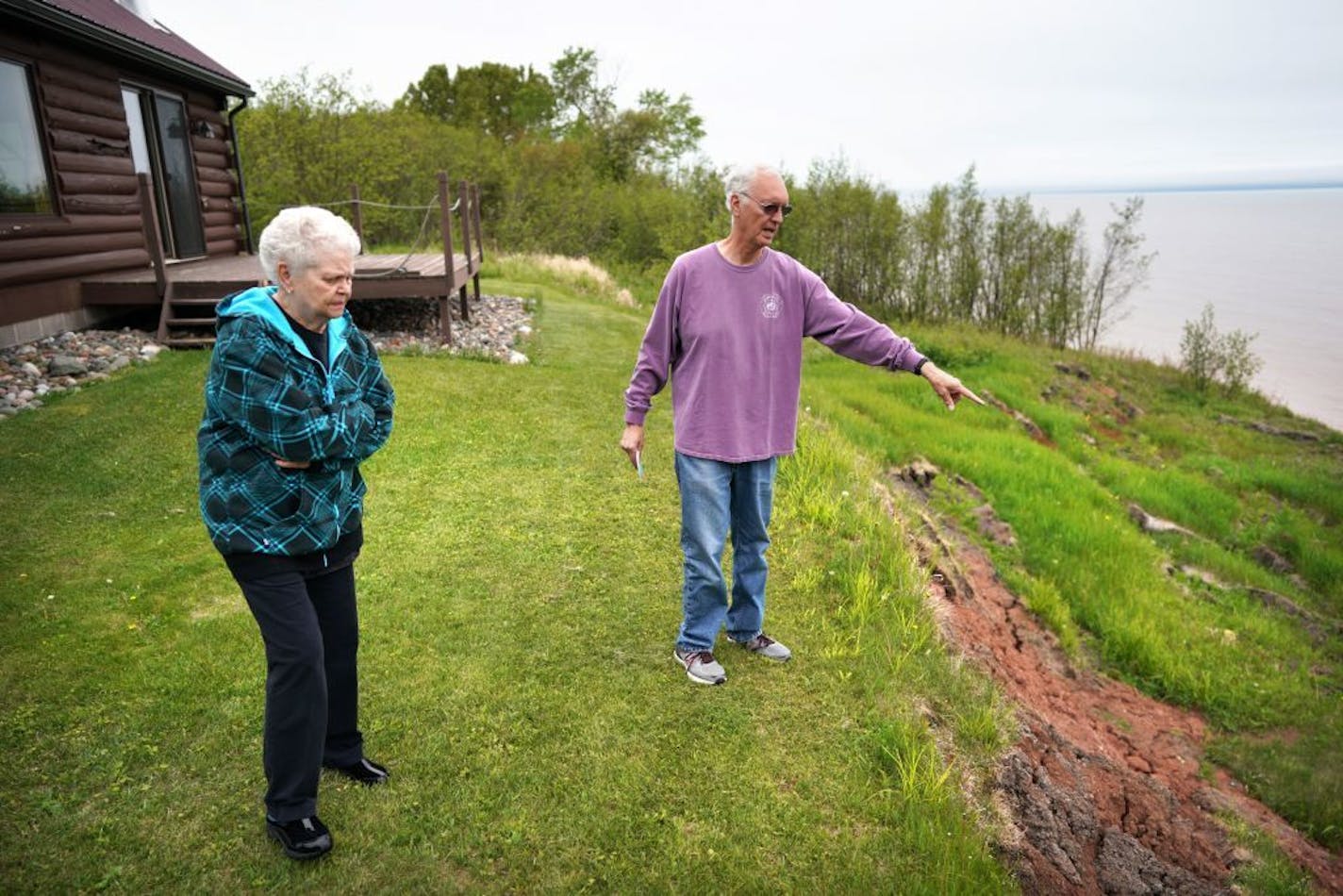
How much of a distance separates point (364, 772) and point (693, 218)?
74.1 feet

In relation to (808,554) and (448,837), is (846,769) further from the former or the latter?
(808,554)

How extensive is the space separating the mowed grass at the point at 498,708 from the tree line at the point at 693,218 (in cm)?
1218

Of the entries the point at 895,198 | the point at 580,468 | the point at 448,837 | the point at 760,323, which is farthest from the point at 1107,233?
the point at 448,837

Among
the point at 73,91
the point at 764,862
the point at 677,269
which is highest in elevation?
the point at 73,91

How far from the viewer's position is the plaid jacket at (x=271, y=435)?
83.0 inches

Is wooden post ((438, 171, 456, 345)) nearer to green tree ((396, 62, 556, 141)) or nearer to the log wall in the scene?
the log wall

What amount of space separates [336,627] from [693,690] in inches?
60.0

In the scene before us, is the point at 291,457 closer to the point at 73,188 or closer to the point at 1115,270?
the point at 73,188

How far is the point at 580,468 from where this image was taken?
626 centimetres

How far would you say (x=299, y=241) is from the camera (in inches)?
84.2

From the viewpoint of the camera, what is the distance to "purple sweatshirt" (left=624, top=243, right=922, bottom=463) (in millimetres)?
3186

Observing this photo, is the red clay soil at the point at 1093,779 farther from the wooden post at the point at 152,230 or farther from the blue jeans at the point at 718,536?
the wooden post at the point at 152,230

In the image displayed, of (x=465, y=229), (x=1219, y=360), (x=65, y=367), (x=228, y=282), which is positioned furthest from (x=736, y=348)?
(x=1219, y=360)

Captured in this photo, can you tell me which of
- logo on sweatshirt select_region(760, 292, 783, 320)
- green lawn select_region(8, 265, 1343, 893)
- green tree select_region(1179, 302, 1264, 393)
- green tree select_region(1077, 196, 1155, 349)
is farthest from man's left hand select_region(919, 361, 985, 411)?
green tree select_region(1077, 196, 1155, 349)
